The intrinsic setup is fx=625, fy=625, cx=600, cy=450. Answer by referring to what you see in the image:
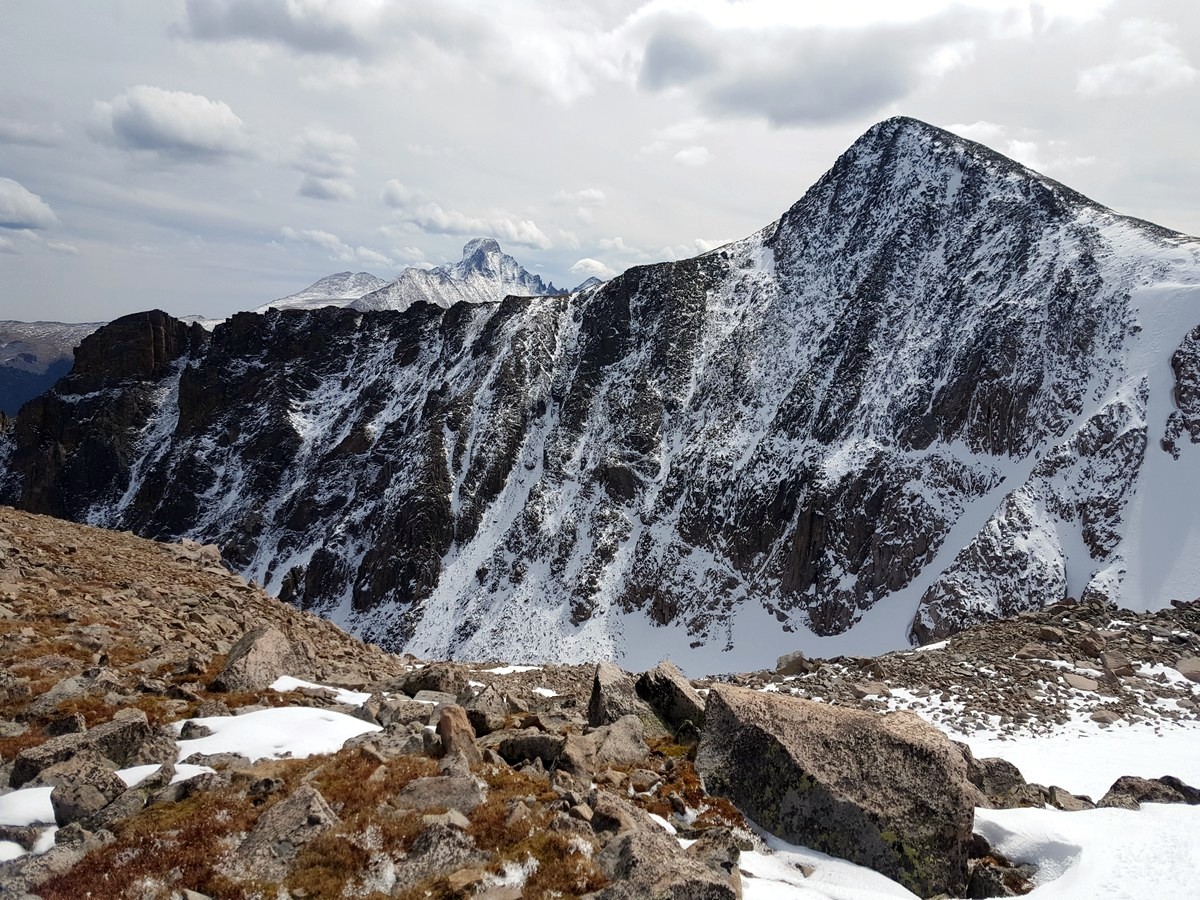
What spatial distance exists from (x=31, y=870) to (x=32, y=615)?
14.1 m

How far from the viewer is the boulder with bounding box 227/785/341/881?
8.21 meters

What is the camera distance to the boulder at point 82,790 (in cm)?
940

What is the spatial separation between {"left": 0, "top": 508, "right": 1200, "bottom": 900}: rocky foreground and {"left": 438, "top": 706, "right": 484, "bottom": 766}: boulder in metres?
0.06

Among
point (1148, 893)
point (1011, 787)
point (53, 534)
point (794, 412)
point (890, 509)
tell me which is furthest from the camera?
point (794, 412)

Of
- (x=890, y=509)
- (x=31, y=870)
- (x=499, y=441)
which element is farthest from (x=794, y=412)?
(x=31, y=870)

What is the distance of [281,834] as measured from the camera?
28.6 feet

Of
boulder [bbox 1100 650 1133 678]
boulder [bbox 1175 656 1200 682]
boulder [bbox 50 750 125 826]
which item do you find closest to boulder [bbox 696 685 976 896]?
boulder [bbox 50 750 125 826]

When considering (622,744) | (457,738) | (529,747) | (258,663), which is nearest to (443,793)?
(457,738)

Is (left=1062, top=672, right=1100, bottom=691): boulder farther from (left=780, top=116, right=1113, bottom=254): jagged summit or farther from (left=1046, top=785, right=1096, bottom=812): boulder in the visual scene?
(left=780, top=116, right=1113, bottom=254): jagged summit

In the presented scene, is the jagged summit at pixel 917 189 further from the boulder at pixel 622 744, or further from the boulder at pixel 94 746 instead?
the boulder at pixel 94 746

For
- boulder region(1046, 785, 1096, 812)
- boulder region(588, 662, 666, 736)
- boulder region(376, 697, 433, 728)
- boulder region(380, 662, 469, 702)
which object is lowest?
boulder region(380, 662, 469, 702)

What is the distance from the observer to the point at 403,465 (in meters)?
112

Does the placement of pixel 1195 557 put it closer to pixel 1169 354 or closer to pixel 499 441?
pixel 1169 354

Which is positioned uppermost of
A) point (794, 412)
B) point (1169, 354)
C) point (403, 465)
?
point (1169, 354)
